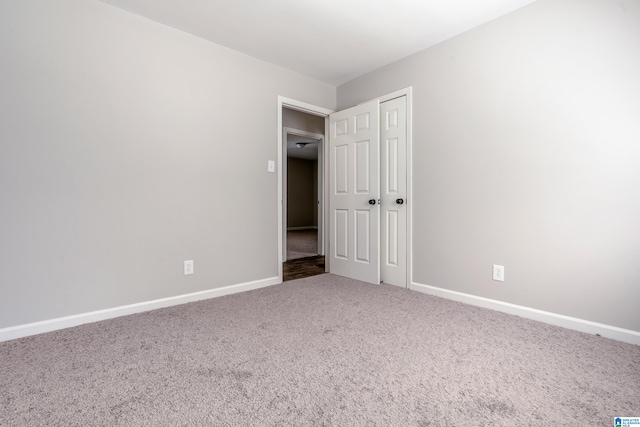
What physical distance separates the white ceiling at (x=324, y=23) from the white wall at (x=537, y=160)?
0.26 m

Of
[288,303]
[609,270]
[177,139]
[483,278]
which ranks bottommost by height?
[288,303]

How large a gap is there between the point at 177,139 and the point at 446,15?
253 cm

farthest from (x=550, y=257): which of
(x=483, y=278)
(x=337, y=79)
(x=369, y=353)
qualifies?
(x=337, y=79)

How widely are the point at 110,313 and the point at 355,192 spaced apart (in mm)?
2670

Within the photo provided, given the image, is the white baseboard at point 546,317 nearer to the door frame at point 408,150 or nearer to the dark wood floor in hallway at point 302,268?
the door frame at point 408,150

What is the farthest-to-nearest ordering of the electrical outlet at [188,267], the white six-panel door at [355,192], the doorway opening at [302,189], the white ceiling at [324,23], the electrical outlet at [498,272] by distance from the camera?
1. the doorway opening at [302,189]
2. the white six-panel door at [355,192]
3. the electrical outlet at [188,267]
4. the electrical outlet at [498,272]
5. the white ceiling at [324,23]

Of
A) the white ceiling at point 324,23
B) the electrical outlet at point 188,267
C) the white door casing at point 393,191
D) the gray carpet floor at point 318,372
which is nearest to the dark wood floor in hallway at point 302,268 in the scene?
the white door casing at point 393,191

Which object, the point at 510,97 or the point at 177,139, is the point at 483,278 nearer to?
the point at 510,97

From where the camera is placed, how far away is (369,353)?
1798 millimetres

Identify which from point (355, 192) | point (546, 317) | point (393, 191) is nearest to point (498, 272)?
point (546, 317)

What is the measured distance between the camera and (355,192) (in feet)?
12.1

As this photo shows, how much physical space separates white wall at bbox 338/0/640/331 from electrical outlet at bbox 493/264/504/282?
0.05 metres

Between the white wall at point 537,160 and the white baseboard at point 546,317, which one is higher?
the white wall at point 537,160

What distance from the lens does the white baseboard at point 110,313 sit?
2039 millimetres
